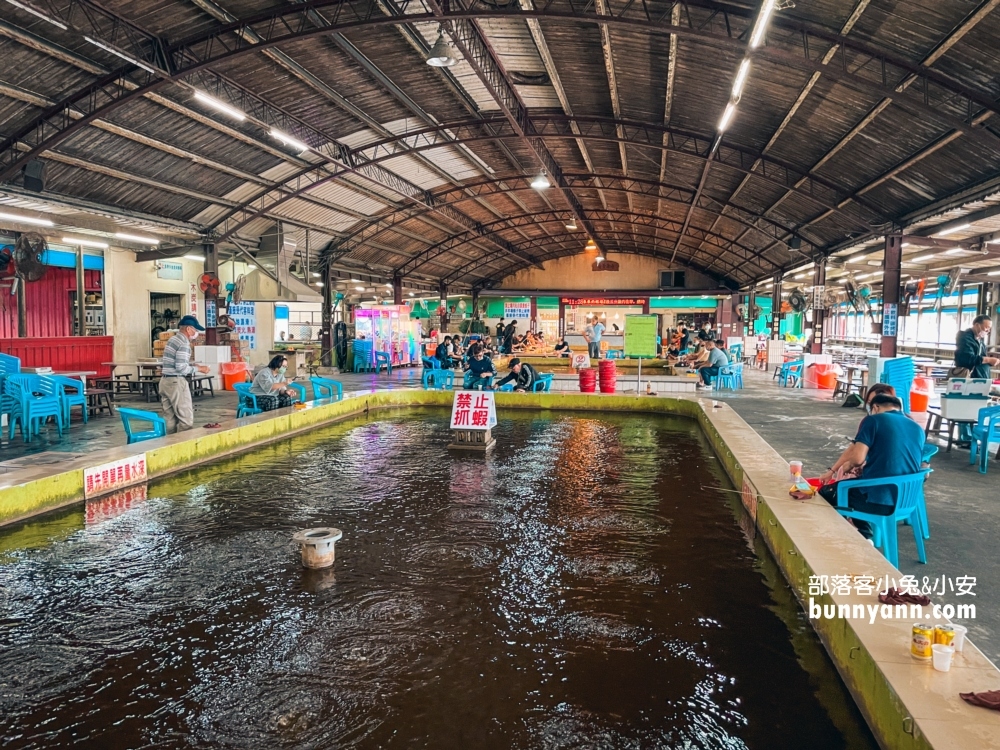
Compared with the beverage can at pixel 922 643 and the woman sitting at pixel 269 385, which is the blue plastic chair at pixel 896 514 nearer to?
the beverage can at pixel 922 643

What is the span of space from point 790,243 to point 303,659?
18.2 meters

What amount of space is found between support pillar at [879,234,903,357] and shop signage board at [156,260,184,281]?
52.8 feet

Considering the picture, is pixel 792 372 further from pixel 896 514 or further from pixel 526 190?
pixel 896 514

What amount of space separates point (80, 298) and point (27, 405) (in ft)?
21.7

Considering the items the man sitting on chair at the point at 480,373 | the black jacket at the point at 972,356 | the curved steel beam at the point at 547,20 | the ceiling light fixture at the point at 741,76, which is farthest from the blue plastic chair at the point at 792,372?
the ceiling light fixture at the point at 741,76

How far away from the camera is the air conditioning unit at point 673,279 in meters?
32.5

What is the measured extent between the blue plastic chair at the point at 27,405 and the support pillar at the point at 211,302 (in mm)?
6699

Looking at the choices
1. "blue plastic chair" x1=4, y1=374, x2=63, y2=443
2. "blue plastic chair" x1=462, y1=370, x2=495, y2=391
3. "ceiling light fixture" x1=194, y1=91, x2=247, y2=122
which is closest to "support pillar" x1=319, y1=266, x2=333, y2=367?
"blue plastic chair" x1=462, y1=370, x2=495, y2=391

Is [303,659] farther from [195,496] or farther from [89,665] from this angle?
[195,496]

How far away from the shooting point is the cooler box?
1405 centimetres

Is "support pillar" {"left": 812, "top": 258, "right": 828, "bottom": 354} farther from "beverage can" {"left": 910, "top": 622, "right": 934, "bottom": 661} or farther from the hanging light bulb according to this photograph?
"beverage can" {"left": 910, "top": 622, "right": 934, "bottom": 661}

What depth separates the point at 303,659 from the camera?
312 centimetres

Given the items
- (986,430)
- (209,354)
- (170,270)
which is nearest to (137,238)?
(170,270)

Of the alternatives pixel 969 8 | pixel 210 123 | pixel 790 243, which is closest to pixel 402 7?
pixel 210 123
